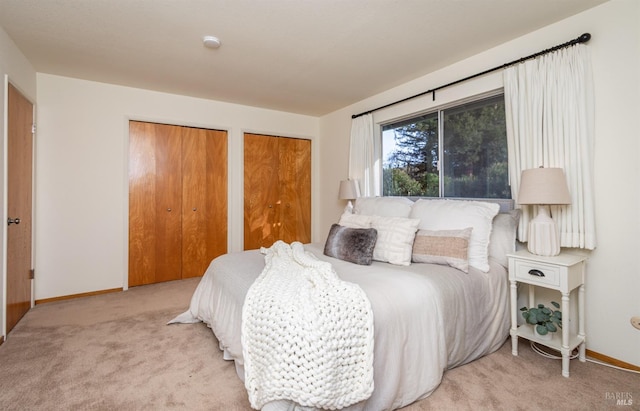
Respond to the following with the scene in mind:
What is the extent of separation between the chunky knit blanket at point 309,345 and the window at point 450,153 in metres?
1.98

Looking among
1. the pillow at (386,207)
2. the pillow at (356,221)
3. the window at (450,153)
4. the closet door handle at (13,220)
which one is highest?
the window at (450,153)

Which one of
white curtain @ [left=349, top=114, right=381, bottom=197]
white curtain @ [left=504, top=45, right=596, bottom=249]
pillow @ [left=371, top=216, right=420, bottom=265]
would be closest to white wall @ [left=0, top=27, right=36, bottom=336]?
pillow @ [left=371, top=216, right=420, bottom=265]

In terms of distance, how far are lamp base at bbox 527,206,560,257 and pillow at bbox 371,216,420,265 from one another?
0.76 m

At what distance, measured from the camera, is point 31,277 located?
10.0 feet

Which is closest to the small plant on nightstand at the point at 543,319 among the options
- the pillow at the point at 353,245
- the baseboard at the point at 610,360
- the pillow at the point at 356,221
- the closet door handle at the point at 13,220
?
the baseboard at the point at 610,360

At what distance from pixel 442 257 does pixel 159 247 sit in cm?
334

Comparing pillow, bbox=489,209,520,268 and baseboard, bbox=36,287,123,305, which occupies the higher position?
pillow, bbox=489,209,520,268

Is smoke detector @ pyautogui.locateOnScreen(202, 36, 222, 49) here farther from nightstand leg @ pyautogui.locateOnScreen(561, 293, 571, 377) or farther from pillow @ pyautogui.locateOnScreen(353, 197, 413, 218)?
nightstand leg @ pyautogui.locateOnScreen(561, 293, 571, 377)

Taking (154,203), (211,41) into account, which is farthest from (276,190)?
(211,41)

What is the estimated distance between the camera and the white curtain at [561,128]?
207 centimetres

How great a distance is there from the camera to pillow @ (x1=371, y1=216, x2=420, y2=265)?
2217 millimetres

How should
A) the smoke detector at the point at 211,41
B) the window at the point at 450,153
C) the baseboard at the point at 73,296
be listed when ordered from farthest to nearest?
the baseboard at the point at 73,296 < the window at the point at 450,153 < the smoke detector at the point at 211,41

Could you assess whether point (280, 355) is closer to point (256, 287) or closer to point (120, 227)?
point (256, 287)

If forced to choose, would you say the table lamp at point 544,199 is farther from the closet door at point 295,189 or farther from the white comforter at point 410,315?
the closet door at point 295,189
